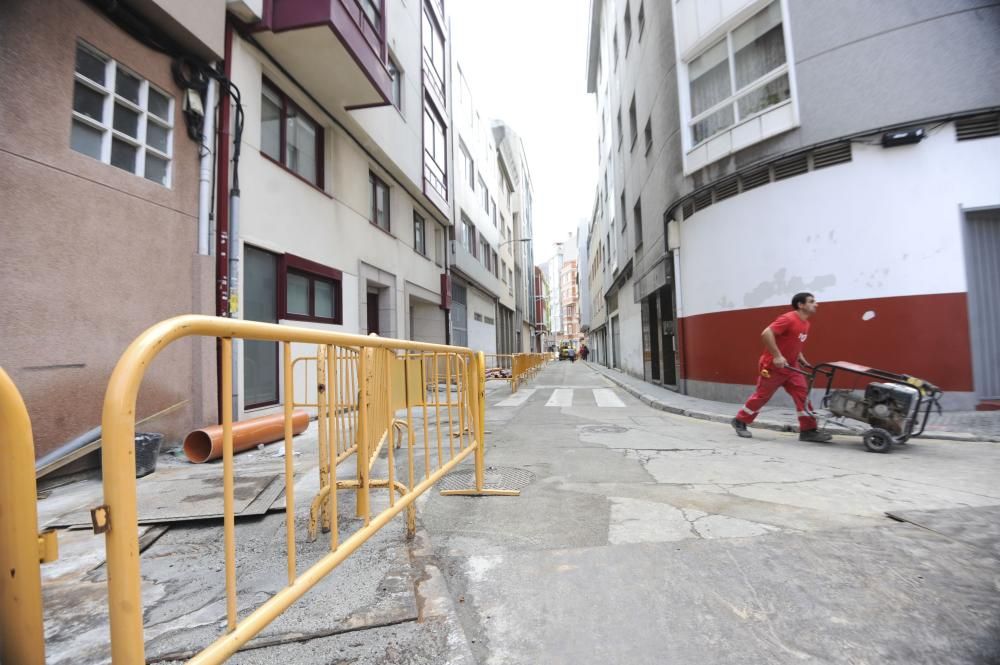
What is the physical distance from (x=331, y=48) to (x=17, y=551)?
893 centimetres

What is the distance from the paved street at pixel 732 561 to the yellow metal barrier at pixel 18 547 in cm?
144

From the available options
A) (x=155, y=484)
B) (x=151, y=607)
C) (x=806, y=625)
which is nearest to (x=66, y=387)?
(x=155, y=484)

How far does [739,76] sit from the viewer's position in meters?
9.47

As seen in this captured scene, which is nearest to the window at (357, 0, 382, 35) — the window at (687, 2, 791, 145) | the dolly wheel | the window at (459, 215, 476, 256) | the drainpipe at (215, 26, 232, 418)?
the drainpipe at (215, 26, 232, 418)

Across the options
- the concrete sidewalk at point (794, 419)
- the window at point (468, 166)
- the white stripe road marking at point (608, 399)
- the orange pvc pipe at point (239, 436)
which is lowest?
the white stripe road marking at point (608, 399)

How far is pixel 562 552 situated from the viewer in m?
2.80

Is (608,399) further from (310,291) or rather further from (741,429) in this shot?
(310,291)

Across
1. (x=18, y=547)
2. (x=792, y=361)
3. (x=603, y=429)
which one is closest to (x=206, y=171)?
(x=18, y=547)

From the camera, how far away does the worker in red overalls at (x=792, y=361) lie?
5855 millimetres

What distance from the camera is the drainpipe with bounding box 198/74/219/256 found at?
20.6ft

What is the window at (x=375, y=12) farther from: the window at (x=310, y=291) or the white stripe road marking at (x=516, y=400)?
the white stripe road marking at (x=516, y=400)

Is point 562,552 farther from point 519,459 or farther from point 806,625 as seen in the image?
point 519,459

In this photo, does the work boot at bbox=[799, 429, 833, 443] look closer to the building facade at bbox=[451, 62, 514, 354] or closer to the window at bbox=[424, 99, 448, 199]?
the window at bbox=[424, 99, 448, 199]

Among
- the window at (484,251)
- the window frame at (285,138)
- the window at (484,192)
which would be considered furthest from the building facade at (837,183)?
the window at (484,251)
